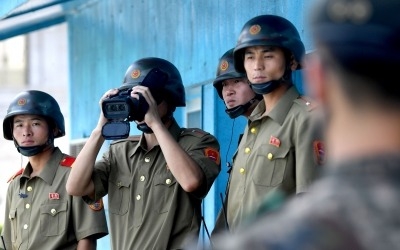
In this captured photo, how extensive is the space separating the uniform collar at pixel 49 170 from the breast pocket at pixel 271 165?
221 cm

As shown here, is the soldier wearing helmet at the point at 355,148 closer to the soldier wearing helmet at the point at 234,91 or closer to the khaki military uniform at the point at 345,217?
the khaki military uniform at the point at 345,217

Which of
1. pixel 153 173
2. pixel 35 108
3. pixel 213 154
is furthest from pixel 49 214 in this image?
pixel 213 154

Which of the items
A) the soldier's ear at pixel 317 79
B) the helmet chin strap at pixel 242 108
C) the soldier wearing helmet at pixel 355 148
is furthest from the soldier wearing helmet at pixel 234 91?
the soldier wearing helmet at pixel 355 148

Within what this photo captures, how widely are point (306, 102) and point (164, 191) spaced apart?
113 cm

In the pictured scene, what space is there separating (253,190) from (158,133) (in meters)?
0.81

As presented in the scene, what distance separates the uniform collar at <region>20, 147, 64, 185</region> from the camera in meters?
7.27

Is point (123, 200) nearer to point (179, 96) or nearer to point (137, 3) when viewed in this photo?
point (179, 96)

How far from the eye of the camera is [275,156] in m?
5.32

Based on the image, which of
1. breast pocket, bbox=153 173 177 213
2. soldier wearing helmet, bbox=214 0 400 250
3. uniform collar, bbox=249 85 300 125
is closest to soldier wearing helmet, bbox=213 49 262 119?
breast pocket, bbox=153 173 177 213

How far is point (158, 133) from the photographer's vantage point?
6.00m

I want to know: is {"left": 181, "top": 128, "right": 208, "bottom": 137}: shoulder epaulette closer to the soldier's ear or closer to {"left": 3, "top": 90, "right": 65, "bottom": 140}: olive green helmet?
Result: {"left": 3, "top": 90, "right": 65, "bottom": 140}: olive green helmet

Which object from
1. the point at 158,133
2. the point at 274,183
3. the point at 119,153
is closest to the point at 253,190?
the point at 274,183

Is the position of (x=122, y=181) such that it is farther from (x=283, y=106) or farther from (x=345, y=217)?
(x=345, y=217)

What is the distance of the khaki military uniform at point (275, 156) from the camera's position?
517cm
